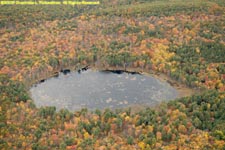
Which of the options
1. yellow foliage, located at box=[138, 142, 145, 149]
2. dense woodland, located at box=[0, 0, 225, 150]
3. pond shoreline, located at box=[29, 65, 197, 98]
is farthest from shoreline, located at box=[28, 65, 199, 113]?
yellow foliage, located at box=[138, 142, 145, 149]

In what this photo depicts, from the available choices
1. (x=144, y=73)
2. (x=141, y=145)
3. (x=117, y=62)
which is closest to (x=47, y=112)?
(x=141, y=145)

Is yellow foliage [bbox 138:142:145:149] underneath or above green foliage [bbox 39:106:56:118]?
underneath

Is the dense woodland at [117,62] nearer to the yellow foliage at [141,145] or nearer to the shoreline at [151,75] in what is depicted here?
the yellow foliage at [141,145]

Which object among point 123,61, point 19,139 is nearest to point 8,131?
point 19,139

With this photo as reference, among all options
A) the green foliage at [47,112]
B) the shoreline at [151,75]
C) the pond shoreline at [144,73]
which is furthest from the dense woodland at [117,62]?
the shoreline at [151,75]

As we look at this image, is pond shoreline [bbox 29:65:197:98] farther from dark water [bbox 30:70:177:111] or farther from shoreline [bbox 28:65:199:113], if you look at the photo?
dark water [bbox 30:70:177:111]

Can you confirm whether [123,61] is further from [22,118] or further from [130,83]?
[22,118]
